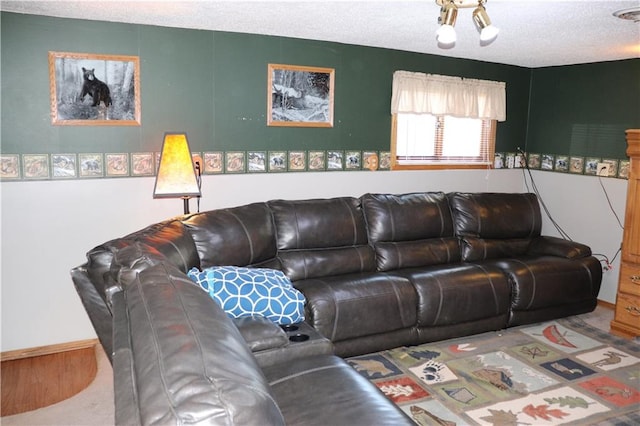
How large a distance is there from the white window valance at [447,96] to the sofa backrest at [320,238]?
124 cm

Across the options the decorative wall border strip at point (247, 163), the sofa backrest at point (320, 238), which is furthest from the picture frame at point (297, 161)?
the sofa backrest at point (320, 238)

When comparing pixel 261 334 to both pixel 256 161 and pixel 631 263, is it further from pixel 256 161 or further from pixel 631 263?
pixel 631 263

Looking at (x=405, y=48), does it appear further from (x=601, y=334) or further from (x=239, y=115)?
(x=601, y=334)

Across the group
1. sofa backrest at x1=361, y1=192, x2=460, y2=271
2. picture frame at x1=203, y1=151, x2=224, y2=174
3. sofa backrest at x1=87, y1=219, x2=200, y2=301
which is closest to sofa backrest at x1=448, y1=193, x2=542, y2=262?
sofa backrest at x1=361, y1=192, x2=460, y2=271

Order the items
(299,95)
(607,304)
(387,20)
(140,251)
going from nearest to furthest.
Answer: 1. (140,251)
2. (387,20)
3. (299,95)
4. (607,304)

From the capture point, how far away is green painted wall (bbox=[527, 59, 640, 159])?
452cm

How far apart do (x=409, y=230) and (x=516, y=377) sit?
1.34 meters

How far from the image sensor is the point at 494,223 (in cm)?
448

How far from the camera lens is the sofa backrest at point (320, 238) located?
12.0ft

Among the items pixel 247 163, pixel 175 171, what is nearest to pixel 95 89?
pixel 175 171

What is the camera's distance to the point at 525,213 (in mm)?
4648

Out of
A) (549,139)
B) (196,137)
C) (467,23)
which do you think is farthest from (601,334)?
(196,137)

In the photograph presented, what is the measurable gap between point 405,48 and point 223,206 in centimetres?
204

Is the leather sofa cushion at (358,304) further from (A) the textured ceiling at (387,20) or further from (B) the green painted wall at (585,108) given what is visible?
(B) the green painted wall at (585,108)
